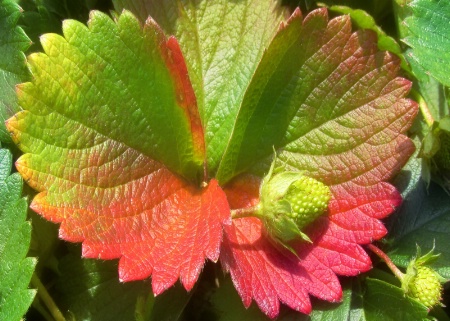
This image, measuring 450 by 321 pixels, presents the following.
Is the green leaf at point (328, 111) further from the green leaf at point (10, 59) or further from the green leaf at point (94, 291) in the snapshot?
the green leaf at point (10, 59)

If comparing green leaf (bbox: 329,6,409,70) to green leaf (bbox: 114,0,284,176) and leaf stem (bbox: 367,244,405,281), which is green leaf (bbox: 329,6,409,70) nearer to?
green leaf (bbox: 114,0,284,176)

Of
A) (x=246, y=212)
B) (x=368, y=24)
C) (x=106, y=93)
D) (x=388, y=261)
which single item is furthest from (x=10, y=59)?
(x=388, y=261)

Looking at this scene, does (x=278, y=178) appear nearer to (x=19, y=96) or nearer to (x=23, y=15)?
(x=19, y=96)

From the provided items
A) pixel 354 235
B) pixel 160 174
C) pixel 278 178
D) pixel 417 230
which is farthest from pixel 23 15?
pixel 417 230

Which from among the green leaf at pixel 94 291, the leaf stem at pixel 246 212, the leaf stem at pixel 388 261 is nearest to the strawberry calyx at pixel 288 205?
the leaf stem at pixel 246 212

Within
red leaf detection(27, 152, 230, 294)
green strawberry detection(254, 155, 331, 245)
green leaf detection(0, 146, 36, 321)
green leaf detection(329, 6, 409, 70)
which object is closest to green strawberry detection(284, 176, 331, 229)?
green strawberry detection(254, 155, 331, 245)

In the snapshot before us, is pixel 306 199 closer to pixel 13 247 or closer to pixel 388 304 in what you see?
pixel 388 304
